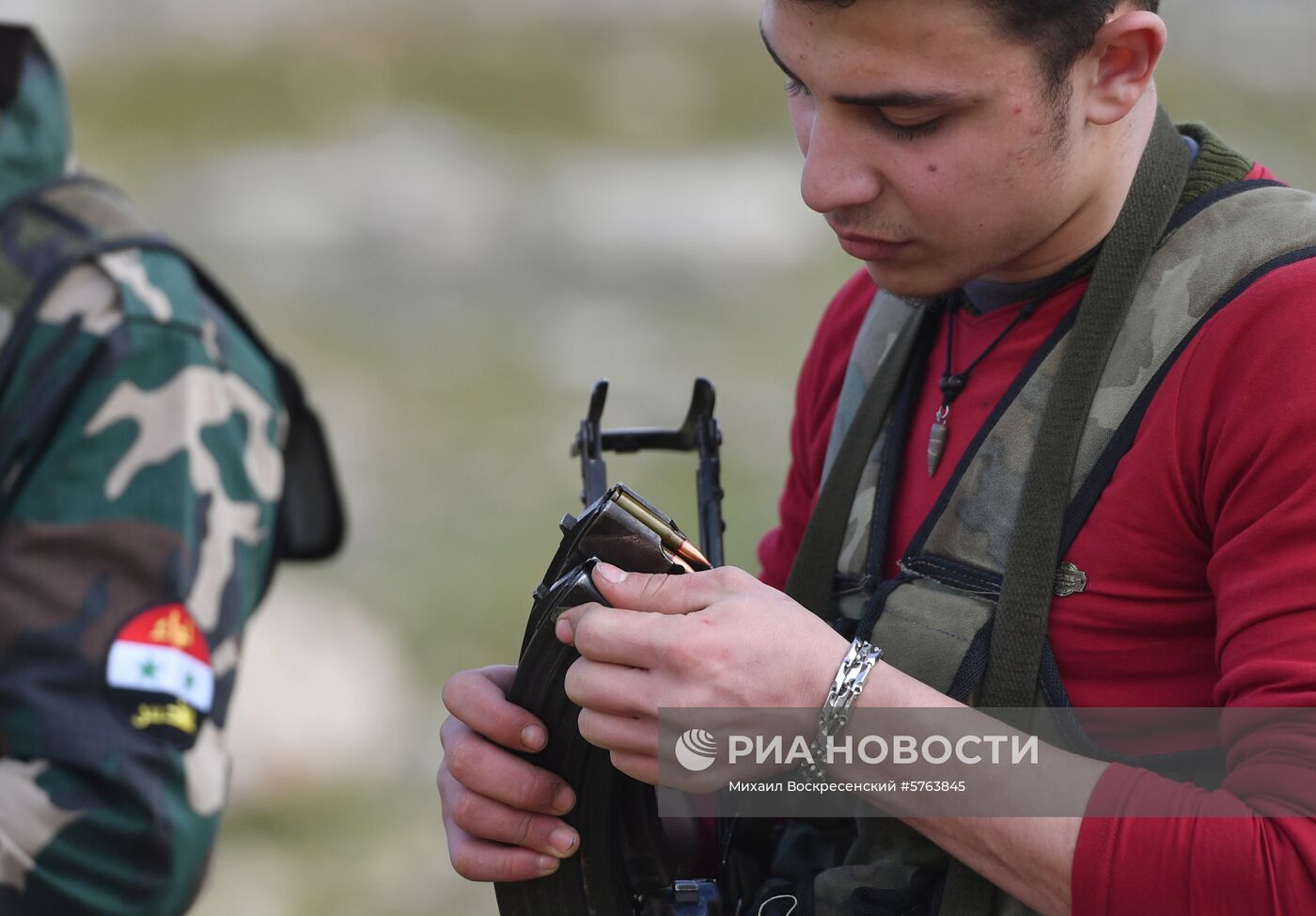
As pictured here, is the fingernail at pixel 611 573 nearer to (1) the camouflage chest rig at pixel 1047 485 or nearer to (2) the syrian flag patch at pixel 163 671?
(1) the camouflage chest rig at pixel 1047 485

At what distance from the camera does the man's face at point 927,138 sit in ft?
4.90

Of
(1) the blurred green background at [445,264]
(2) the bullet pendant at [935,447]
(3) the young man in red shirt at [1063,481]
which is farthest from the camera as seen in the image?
(1) the blurred green background at [445,264]

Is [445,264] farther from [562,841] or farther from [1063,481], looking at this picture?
[1063,481]

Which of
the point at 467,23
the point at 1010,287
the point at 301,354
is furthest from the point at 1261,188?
the point at 467,23

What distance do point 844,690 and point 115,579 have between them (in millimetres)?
1470

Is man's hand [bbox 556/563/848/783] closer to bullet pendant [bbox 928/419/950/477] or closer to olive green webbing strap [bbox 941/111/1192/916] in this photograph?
olive green webbing strap [bbox 941/111/1192/916]

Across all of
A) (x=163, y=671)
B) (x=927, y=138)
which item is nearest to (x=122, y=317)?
(x=163, y=671)

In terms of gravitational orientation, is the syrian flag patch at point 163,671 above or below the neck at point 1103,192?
below

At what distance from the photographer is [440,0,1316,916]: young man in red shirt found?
1338mm

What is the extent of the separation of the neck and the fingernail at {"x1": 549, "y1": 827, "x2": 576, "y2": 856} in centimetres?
82

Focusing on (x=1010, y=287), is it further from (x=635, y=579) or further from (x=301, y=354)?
(x=301, y=354)

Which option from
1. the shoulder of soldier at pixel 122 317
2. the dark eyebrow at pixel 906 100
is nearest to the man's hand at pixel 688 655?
the dark eyebrow at pixel 906 100

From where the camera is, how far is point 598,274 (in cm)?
940

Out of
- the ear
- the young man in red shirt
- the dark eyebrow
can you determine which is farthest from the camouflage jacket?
the ear
